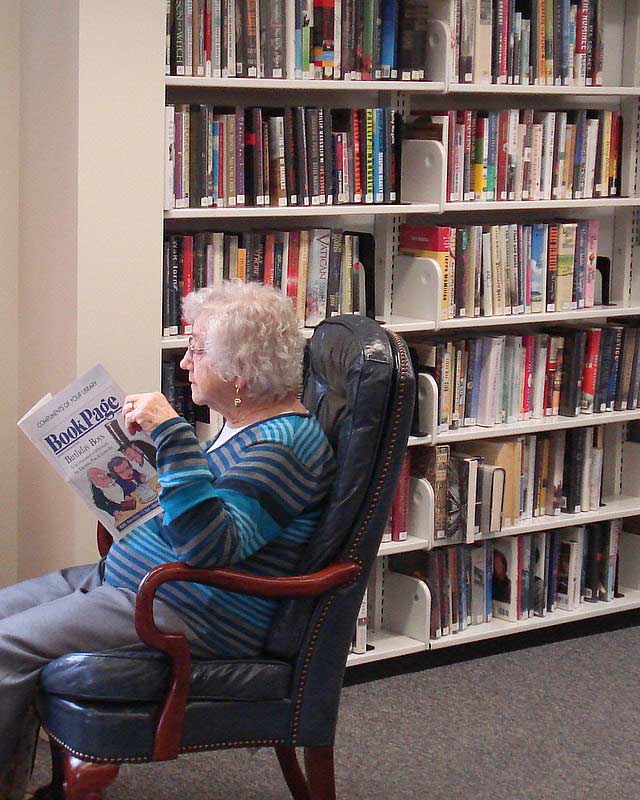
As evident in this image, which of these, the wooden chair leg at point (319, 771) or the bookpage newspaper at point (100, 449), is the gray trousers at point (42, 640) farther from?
the wooden chair leg at point (319, 771)

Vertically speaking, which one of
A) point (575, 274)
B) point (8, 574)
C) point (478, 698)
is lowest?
point (478, 698)

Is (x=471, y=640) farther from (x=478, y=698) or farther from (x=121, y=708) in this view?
(x=121, y=708)

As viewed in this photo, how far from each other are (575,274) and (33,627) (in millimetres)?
2140

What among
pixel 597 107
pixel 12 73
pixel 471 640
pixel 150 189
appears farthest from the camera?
pixel 597 107

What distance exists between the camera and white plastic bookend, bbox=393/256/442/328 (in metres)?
3.46

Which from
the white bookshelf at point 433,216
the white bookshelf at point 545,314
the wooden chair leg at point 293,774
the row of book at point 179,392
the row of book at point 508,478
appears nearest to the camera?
the wooden chair leg at point 293,774

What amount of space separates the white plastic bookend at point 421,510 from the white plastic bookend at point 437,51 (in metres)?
1.11

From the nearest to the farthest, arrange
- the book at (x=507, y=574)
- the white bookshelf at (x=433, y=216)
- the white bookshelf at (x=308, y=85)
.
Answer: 1. the white bookshelf at (x=308, y=85)
2. the white bookshelf at (x=433, y=216)
3. the book at (x=507, y=574)

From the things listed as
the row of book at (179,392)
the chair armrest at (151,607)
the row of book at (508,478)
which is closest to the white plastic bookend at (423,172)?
the row of book at (508,478)

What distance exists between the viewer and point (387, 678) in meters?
3.61

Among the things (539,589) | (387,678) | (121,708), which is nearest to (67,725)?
(121,708)

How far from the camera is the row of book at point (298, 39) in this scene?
303cm

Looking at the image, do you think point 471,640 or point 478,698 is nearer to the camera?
point 478,698

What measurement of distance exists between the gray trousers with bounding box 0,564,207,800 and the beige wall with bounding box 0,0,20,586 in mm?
991
